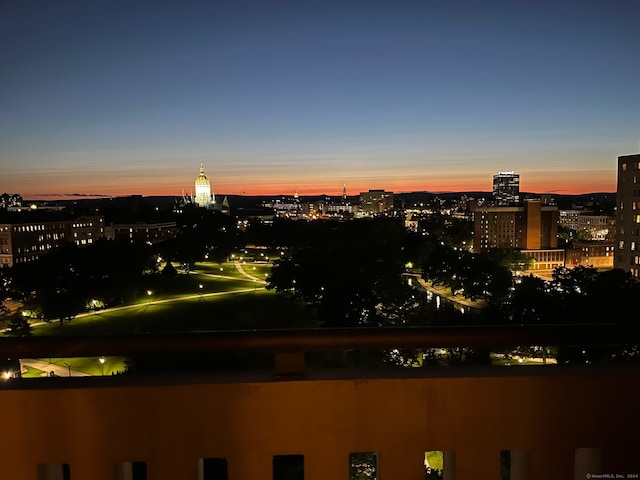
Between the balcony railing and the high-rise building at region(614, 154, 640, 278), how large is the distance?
40155mm

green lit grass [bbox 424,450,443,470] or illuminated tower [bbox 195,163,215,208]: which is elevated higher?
illuminated tower [bbox 195,163,215,208]

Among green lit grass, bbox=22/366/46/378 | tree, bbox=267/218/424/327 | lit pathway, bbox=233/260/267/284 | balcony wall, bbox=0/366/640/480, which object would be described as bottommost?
lit pathway, bbox=233/260/267/284

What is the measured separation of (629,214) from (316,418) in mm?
41930

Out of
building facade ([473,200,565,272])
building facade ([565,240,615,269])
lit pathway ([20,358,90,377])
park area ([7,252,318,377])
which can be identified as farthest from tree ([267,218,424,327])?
building facade ([565,240,615,269])

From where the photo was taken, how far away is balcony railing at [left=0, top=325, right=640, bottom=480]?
1.98 metres

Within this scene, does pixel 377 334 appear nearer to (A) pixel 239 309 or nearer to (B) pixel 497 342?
(B) pixel 497 342

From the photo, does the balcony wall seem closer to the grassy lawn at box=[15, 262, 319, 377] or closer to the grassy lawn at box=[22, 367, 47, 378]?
the grassy lawn at box=[22, 367, 47, 378]

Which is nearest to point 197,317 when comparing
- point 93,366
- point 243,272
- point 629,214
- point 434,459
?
point 93,366

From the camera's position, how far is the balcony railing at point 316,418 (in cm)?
198

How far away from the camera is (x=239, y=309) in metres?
30.9

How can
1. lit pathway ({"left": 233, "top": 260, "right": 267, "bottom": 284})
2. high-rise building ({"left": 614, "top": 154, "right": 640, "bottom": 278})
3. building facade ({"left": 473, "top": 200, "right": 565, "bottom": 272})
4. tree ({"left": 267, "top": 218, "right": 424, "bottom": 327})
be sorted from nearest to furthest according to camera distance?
tree ({"left": 267, "top": 218, "right": 424, "bottom": 327}) → high-rise building ({"left": 614, "top": 154, "right": 640, "bottom": 278}) → lit pathway ({"left": 233, "top": 260, "right": 267, "bottom": 284}) → building facade ({"left": 473, "top": 200, "right": 565, "bottom": 272})

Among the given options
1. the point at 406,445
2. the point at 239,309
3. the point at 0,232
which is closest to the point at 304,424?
the point at 406,445

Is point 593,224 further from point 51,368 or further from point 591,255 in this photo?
point 51,368

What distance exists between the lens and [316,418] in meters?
1.99
